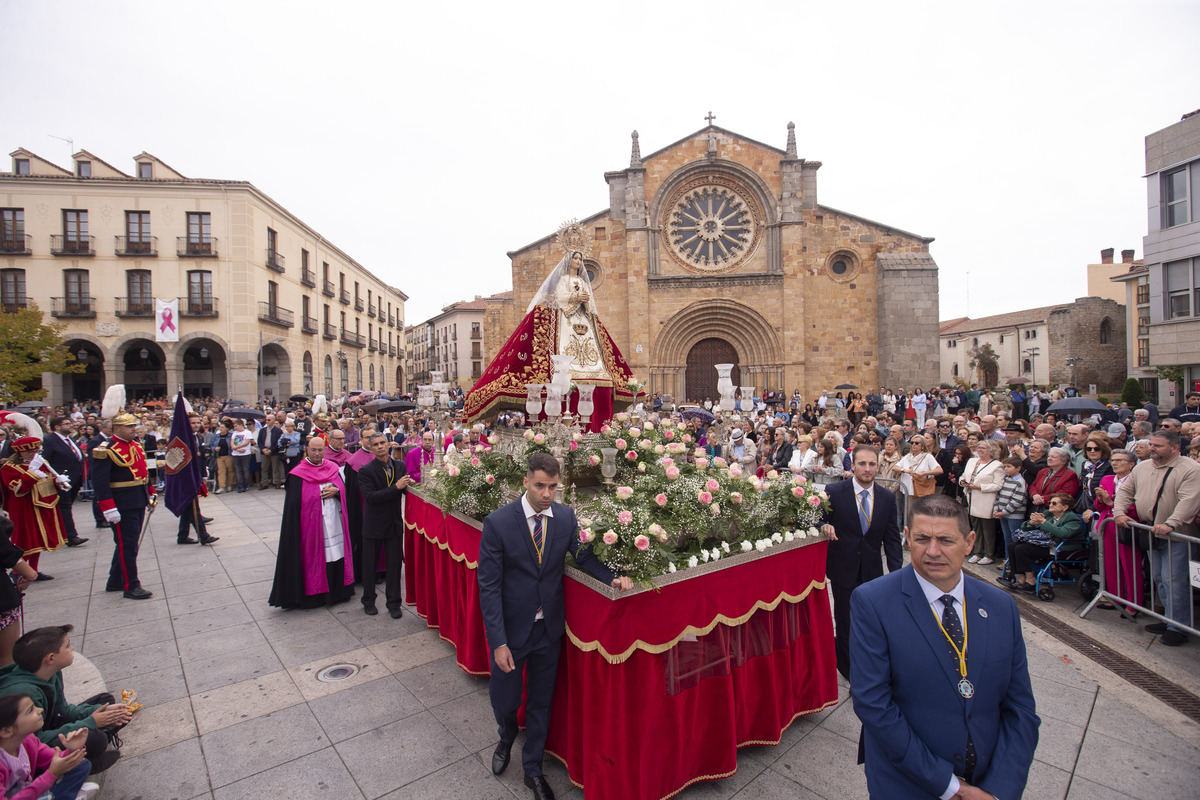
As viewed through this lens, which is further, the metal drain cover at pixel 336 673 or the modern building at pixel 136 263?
the modern building at pixel 136 263

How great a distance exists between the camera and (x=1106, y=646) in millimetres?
5117

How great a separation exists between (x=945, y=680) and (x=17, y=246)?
122 ft

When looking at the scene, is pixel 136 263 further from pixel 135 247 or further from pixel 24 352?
pixel 24 352

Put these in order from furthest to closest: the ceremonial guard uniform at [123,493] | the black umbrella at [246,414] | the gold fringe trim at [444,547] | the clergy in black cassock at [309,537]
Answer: the black umbrella at [246,414] → the ceremonial guard uniform at [123,493] → the clergy in black cassock at [309,537] → the gold fringe trim at [444,547]

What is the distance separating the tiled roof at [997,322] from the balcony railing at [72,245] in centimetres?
5484

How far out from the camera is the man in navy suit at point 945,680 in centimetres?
216

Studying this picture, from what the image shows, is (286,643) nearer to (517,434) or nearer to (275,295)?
(517,434)

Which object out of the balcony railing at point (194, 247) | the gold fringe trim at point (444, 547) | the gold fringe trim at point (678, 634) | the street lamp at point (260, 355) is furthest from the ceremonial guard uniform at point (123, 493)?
the balcony railing at point (194, 247)

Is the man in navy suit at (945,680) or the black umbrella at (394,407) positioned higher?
the black umbrella at (394,407)

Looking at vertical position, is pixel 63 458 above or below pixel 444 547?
above

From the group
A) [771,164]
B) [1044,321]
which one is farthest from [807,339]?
[1044,321]

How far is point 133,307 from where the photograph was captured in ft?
87.6

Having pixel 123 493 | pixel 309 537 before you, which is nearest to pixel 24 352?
pixel 123 493

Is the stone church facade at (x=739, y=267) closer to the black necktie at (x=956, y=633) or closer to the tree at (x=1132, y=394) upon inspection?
the tree at (x=1132, y=394)
